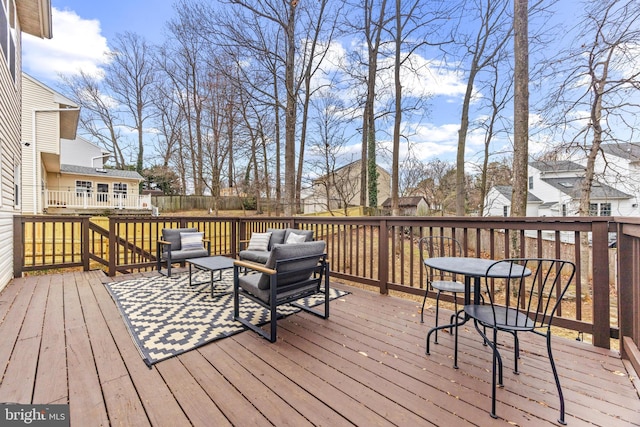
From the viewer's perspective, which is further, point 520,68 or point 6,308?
point 520,68

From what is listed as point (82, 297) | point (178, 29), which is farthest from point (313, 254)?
point (178, 29)

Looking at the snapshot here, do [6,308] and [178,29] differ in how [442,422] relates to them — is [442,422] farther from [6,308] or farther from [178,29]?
[178,29]

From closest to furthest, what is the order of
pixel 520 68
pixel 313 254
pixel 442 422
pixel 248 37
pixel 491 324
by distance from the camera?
pixel 442 422
pixel 491 324
pixel 313 254
pixel 520 68
pixel 248 37

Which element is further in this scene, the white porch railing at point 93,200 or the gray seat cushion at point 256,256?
the white porch railing at point 93,200

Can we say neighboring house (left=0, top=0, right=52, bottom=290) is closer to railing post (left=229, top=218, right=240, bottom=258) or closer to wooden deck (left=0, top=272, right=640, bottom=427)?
wooden deck (left=0, top=272, right=640, bottom=427)

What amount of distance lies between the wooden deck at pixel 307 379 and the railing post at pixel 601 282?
6.6 inches

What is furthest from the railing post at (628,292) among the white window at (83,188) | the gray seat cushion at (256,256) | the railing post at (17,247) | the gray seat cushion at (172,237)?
the white window at (83,188)

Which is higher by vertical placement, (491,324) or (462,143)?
(462,143)

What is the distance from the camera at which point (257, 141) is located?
12.1 meters

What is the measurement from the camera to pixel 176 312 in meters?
3.16

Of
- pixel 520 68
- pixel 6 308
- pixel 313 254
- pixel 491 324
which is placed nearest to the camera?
pixel 491 324

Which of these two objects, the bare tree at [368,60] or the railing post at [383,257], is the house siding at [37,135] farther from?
the railing post at [383,257]

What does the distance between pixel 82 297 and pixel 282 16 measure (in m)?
9.14

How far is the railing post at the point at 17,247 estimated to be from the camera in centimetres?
468
